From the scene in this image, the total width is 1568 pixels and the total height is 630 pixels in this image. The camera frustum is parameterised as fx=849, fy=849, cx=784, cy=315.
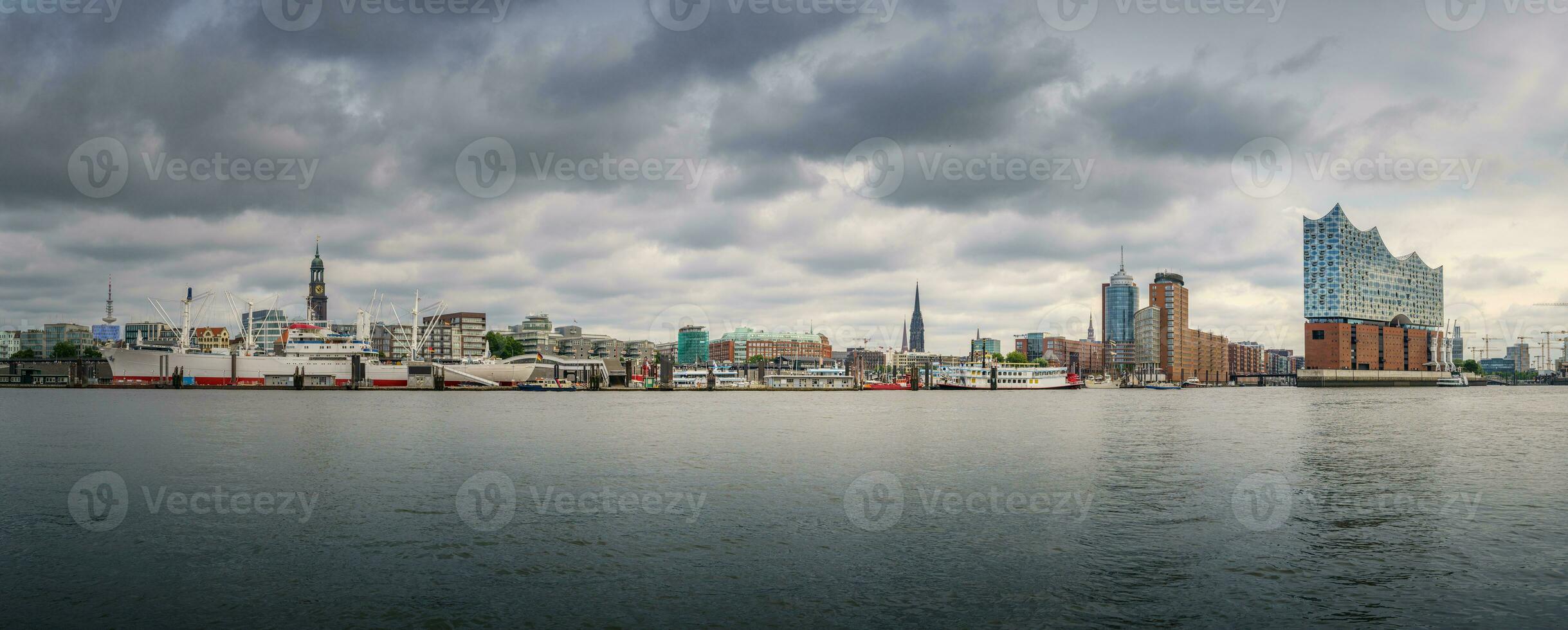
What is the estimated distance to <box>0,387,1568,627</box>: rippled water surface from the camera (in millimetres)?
17734

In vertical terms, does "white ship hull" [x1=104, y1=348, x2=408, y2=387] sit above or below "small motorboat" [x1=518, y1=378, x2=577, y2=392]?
above

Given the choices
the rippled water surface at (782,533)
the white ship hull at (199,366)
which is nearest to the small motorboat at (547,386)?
the white ship hull at (199,366)

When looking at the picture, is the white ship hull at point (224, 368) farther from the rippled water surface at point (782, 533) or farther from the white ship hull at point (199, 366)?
the rippled water surface at point (782, 533)

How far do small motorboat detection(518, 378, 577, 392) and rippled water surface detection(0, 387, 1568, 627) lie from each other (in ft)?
399

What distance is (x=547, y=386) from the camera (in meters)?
178

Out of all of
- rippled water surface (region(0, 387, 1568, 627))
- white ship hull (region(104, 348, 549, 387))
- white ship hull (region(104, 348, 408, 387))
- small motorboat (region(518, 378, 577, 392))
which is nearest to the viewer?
rippled water surface (region(0, 387, 1568, 627))

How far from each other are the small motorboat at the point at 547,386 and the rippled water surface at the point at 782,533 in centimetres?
12148

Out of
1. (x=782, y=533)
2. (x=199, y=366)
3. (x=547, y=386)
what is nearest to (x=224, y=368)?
(x=199, y=366)

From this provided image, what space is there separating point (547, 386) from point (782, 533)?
529ft

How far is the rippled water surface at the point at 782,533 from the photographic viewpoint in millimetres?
17734

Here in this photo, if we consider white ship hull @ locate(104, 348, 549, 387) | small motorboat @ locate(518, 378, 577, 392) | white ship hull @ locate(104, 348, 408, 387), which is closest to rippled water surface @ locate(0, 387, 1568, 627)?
white ship hull @ locate(104, 348, 549, 387)

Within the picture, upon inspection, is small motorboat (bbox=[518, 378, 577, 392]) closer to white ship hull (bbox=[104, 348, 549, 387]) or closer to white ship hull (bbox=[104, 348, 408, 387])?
white ship hull (bbox=[104, 348, 549, 387])

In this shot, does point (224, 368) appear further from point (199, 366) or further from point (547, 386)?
point (547, 386)

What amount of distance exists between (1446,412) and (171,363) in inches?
7843
